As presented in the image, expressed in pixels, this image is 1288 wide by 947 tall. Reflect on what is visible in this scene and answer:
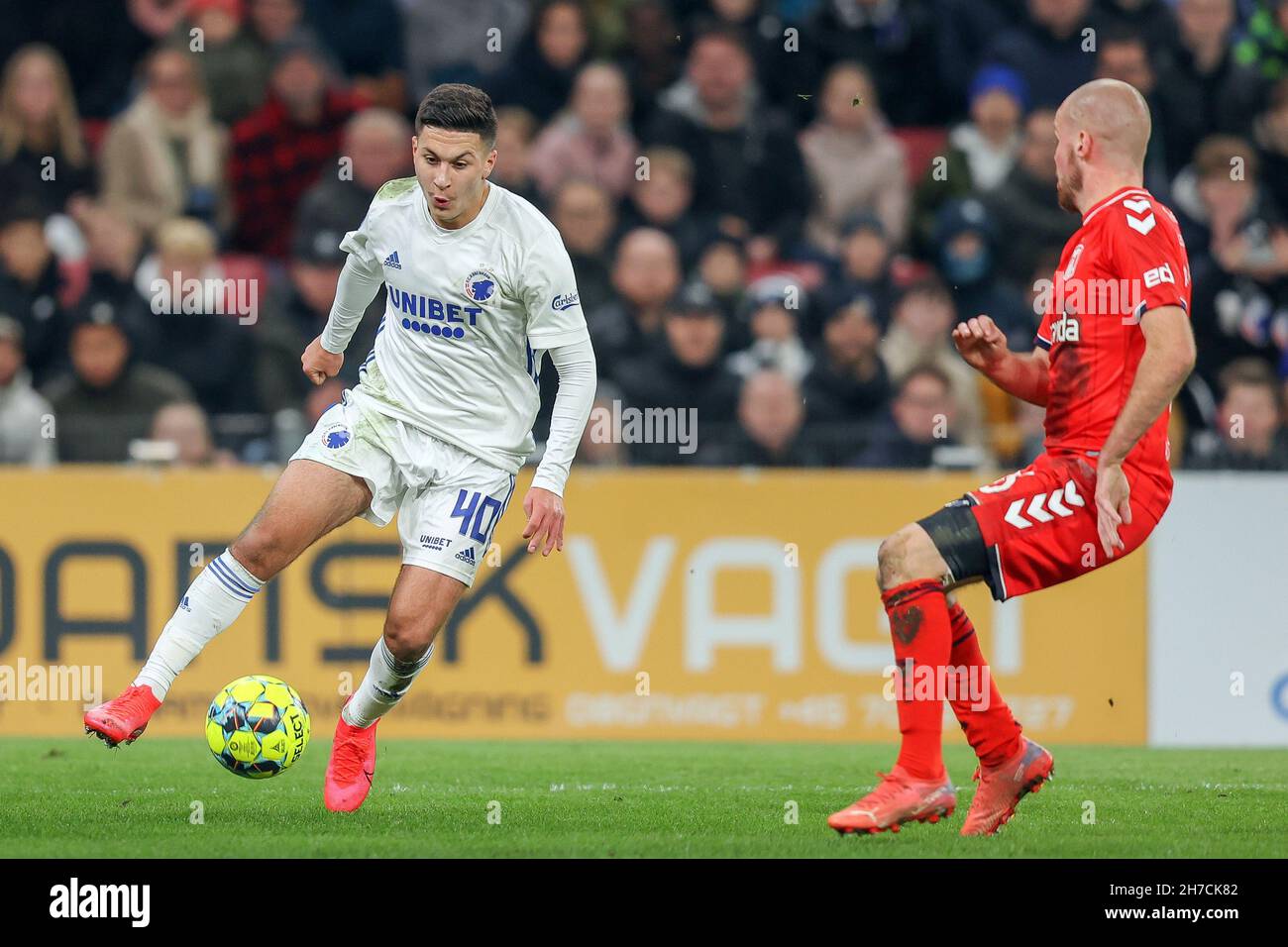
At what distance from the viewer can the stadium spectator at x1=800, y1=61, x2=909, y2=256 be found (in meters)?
13.8

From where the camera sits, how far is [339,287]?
801 centimetres

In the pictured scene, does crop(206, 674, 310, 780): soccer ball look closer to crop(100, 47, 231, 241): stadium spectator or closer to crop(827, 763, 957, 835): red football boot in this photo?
crop(827, 763, 957, 835): red football boot

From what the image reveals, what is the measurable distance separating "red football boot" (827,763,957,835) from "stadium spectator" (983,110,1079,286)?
23.2ft

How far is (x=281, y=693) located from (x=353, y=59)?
7.97m

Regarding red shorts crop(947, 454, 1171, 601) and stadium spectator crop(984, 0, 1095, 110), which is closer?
red shorts crop(947, 454, 1171, 601)

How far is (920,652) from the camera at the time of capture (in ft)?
22.6

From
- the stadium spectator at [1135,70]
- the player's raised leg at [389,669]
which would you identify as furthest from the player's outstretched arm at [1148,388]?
the stadium spectator at [1135,70]

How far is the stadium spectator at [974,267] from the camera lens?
13195mm

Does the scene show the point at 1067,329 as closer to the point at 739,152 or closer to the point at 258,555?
the point at 258,555

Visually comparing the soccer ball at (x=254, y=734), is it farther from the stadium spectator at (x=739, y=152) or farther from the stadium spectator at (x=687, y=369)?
the stadium spectator at (x=739, y=152)

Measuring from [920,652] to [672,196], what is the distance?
7.04 m

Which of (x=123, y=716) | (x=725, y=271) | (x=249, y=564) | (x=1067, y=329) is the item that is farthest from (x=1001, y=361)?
(x=725, y=271)

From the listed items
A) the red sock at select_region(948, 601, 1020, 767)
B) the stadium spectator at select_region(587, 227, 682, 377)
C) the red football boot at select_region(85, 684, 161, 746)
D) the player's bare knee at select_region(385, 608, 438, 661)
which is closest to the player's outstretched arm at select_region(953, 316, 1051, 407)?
the red sock at select_region(948, 601, 1020, 767)
